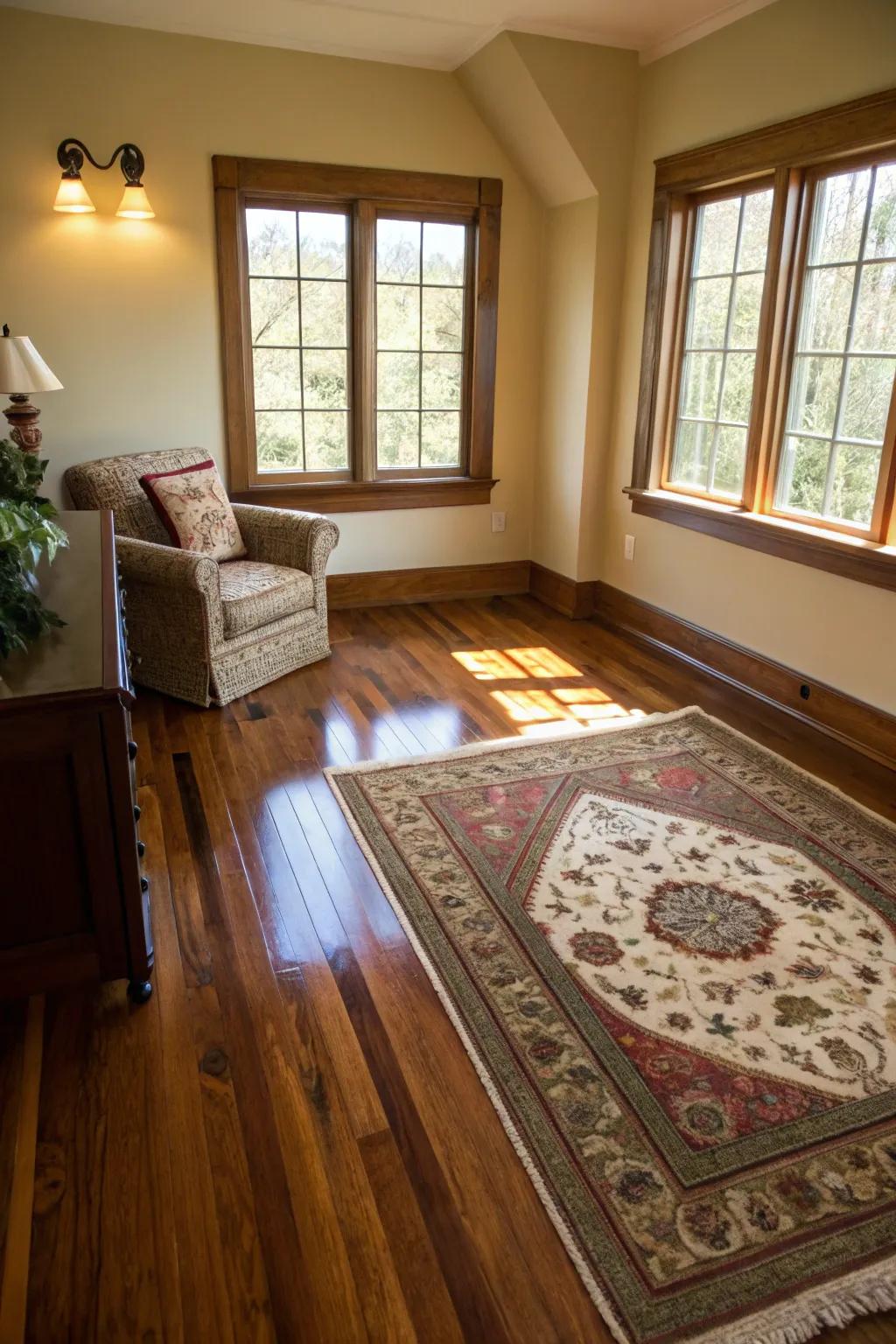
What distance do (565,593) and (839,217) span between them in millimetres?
2313

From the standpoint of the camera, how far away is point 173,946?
2.35m

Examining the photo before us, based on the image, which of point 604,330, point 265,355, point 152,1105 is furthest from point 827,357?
point 152,1105

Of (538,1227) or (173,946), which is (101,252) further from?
(538,1227)

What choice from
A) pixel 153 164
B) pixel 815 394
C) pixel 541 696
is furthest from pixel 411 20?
pixel 541 696

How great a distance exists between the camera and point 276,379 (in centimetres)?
473

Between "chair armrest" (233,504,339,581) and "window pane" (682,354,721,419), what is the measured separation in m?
1.81

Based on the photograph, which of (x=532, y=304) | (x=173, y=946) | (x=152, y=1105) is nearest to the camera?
(x=152, y=1105)

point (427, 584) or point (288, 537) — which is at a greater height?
point (288, 537)

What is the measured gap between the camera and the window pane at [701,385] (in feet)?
13.8

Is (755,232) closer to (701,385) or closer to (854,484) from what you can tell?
(701,385)

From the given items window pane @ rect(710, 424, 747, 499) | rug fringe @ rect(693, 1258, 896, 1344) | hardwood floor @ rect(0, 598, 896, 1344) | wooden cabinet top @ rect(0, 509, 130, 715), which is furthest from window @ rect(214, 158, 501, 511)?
rug fringe @ rect(693, 1258, 896, 1344)

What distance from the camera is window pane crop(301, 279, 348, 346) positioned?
15.4ft

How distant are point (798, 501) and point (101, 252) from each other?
10.8ft

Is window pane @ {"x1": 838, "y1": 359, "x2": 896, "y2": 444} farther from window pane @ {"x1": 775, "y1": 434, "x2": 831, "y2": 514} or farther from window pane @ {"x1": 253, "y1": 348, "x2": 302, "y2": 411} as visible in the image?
window pane @ {"x1": 253, "y1": 348, "x2": 302, "y2": 411}
